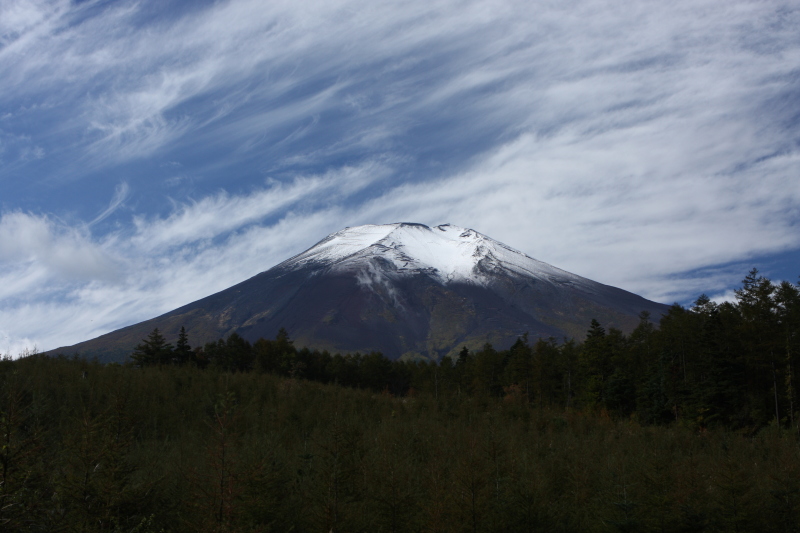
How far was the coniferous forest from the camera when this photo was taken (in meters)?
8.25

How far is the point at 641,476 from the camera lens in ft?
48.9

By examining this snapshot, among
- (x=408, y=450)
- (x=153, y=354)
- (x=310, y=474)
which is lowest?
(x=408, y=450)

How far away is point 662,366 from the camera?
45375mm

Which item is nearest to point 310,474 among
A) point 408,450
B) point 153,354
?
point 408,450

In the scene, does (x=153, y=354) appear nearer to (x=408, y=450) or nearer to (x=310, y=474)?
(x=408, y=450)

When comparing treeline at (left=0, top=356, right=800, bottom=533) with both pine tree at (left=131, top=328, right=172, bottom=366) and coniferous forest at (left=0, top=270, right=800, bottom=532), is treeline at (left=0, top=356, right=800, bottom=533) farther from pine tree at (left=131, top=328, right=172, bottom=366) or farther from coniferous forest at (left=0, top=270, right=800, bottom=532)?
pine tree at (left=131, top=328, right=172, bottom=366)

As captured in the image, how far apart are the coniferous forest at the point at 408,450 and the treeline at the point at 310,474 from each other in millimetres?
65

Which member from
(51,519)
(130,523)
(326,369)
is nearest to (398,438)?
(130,523)

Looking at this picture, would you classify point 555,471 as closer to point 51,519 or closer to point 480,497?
point 480,497

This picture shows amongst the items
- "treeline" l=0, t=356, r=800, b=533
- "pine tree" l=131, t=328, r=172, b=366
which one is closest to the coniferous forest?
"treeline" l=0, t=356, r=800, b=533

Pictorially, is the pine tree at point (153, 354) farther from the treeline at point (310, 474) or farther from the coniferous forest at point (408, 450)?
the treeline at point (310, 474)

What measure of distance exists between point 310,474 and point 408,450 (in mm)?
4586

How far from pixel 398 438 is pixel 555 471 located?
5.65m

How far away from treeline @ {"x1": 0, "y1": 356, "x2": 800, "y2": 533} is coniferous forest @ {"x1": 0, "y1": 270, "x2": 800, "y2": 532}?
7 cm
